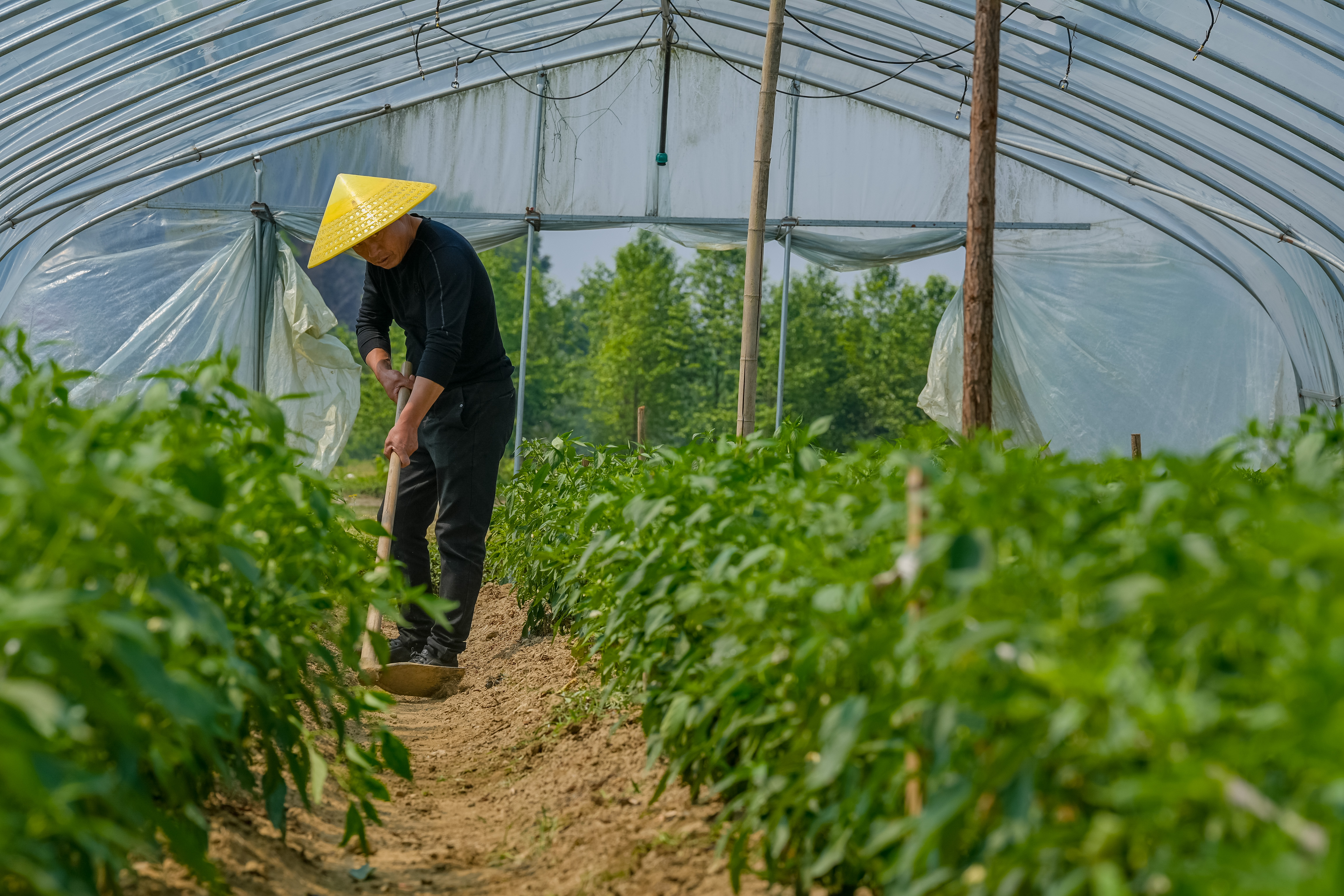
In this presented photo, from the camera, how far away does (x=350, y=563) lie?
7.43 feet

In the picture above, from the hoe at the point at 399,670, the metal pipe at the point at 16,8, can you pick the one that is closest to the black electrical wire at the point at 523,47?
the metal pipe at the point at 16,8

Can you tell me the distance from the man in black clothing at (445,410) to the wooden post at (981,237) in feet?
5.89

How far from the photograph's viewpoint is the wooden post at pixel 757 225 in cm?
498

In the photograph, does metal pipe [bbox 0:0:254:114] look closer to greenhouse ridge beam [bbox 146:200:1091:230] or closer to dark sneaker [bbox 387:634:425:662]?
greenhouse ridge beam [bbox 146:200:1091:230]

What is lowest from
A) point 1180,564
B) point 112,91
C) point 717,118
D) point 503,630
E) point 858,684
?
point 503,630

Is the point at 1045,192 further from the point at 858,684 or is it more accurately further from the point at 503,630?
the point at 858,684

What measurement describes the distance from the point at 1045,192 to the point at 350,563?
9.38m

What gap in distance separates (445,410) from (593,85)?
6.79m

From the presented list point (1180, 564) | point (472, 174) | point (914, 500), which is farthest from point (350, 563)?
point (472, 174)

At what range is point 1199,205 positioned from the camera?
8.63 metres

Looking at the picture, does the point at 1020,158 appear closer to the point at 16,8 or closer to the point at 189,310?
the point at 189,310

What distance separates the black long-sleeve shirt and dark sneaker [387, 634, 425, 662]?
3.47 feet

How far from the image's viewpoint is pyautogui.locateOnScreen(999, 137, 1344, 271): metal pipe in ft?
27.6

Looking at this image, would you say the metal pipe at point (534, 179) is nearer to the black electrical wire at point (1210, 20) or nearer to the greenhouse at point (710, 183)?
the greenhouse at point (710, 183)
